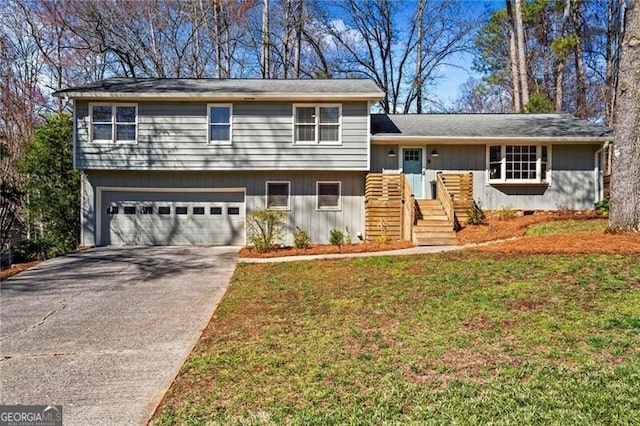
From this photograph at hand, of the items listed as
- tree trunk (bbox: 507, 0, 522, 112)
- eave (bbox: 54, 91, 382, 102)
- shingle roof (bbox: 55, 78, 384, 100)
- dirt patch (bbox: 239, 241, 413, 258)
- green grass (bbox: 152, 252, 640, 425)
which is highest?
tree trunk (bbox: 507, 0, 522, 112)

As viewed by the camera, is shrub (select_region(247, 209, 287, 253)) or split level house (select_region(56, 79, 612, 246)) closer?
shrub (select_region(247, 209, 287, 253))

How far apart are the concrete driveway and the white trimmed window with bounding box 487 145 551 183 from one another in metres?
9.64

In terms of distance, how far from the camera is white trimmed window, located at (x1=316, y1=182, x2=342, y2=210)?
44.8 ft

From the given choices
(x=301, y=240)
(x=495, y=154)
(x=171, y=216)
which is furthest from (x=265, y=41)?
(x=301, y=240)

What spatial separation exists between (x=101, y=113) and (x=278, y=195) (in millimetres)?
6289

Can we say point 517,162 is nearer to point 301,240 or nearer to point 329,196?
point 329,196

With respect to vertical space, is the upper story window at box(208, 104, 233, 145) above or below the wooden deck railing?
above

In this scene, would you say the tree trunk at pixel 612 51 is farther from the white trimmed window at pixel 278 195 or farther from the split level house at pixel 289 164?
the white trimmed window at pixel 278 195

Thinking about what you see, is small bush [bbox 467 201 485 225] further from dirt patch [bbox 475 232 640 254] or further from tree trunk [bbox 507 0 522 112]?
tree trunk [bbox 507 0 522 112]

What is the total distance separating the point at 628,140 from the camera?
872 cm

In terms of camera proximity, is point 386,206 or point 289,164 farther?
point 289,164

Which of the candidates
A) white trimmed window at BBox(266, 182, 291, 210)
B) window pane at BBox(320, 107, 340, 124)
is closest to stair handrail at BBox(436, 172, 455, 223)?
window pane at BBox(320, 107, 340, 124)

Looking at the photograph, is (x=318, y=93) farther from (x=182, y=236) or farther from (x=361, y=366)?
(x=361, y=366)

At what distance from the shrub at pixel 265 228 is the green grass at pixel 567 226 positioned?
284 inches
